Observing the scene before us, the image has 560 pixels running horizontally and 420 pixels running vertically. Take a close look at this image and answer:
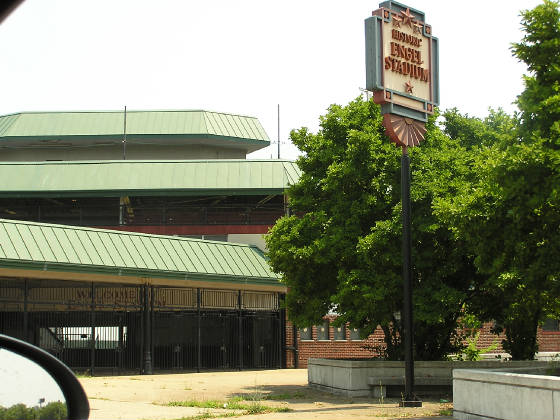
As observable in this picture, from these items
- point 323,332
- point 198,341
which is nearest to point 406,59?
point 198,341

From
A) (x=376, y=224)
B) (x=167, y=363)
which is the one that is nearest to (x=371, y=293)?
(x=376, y=224)

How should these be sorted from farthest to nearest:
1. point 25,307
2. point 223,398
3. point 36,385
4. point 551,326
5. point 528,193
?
point 551,326 → point 25,307 → point 223,398 → point 528,193 → point 36,385

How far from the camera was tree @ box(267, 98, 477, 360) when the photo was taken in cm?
1977

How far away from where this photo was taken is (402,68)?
19219 mm

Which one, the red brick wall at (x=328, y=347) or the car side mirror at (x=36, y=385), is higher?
the car side mirror at (x=36, y=385)

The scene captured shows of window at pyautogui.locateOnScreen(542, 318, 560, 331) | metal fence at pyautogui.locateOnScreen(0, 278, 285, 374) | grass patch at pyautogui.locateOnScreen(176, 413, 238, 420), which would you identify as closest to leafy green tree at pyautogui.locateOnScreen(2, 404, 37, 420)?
grass patch at pyautogui.locateOnScreen(176, 413, 238, 420)

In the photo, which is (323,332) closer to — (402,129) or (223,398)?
(223,398)

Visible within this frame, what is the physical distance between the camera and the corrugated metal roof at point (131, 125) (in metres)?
50.2

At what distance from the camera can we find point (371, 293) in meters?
19.6

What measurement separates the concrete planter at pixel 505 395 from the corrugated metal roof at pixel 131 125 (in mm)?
36114

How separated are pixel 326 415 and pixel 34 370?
1309 cm

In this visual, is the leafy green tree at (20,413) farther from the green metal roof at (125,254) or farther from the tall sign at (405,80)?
the green metal roof at (125,254)

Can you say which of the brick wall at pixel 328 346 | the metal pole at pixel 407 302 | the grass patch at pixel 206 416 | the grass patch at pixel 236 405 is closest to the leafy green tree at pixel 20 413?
the grass patch at pixel 206 416

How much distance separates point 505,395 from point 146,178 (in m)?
27.9
